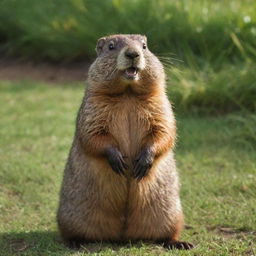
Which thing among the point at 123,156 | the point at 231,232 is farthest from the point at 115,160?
the point at 231,232

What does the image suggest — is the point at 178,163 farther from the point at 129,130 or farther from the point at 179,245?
the point at 129,130

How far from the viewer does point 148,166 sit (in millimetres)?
4852

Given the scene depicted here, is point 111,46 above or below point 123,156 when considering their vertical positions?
above

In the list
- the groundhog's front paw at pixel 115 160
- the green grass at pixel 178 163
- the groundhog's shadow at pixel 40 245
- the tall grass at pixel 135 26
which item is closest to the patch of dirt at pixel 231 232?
the green grass at pixel 178 163

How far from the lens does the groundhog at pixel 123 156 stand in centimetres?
489

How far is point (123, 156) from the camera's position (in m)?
4.93

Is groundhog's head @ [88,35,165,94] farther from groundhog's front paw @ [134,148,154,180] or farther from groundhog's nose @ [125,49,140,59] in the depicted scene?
groundhog's front paw @ [134,148,154,180]

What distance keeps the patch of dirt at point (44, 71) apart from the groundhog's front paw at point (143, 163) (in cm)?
687

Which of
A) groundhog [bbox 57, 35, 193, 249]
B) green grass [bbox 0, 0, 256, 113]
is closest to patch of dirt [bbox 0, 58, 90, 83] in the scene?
green grass [bbox 0, 0, 256, 113]

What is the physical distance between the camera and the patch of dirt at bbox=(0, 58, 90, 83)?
39.0ft

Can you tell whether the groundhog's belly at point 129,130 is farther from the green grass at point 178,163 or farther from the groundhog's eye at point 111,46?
the green grass at point 178,163

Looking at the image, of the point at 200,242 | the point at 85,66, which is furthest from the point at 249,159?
the point at 85,66

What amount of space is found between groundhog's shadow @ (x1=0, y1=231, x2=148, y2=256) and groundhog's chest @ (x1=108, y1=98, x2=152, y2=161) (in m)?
0.70

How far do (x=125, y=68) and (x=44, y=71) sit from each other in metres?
7.74
